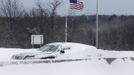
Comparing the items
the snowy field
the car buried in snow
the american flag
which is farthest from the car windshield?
the american flag

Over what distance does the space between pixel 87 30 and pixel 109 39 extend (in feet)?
20.4

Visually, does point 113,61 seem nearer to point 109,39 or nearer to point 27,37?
point 27,37

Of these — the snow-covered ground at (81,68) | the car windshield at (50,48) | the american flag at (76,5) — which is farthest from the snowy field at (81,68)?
the american flag at (76,5)

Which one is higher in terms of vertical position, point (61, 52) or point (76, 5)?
point (76, 5)

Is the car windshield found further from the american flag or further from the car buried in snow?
the american flag

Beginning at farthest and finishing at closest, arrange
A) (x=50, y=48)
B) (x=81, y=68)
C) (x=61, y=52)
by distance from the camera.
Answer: (x=50, y=48) → (x=61, y=52) → (x=81, y=68)

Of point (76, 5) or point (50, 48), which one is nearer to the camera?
point (50, 48)

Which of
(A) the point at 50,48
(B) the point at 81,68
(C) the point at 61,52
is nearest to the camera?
(B) the point at 81,68

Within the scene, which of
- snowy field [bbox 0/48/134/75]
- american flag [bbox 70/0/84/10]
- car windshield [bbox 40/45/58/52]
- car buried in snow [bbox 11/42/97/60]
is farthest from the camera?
american flag [bbox 70/0/84/10]

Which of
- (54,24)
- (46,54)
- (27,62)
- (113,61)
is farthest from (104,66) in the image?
(54,24)

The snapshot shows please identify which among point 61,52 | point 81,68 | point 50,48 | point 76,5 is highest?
point 76,5

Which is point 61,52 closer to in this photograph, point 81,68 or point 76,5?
point 81,68

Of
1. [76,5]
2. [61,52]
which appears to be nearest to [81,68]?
[61,52]

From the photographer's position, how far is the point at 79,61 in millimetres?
12789
